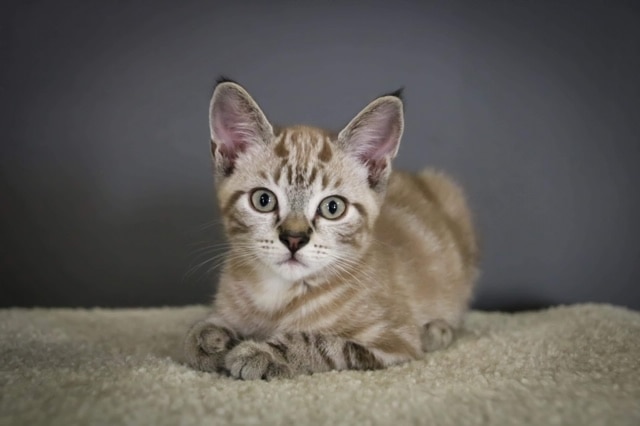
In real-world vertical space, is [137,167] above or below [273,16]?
below

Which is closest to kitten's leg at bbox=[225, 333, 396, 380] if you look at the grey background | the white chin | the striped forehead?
the white chin

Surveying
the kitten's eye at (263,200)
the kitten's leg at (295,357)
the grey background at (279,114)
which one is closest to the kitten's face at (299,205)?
the kitten's eye at (263,200)

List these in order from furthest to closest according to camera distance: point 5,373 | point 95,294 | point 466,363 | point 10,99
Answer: point 95,294, point 10,99, point 466,363, point 5,373

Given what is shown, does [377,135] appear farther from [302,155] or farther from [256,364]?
[256,364]

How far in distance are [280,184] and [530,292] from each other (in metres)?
1.39

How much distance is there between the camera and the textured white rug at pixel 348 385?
2.87 ft

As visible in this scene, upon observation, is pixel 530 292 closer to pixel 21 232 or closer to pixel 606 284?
pixel 606 284

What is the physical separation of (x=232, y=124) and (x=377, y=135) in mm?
374

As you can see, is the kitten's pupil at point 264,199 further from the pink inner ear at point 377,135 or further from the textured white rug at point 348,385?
the textured white rug at point 348,385

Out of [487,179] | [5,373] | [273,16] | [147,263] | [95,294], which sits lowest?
[95,294]

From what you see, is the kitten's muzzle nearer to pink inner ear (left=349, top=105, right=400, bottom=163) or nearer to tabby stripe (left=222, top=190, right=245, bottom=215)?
tabby stripe (left=222, top=190, right=245, bottom=215)

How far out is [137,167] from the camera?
82.1 inches

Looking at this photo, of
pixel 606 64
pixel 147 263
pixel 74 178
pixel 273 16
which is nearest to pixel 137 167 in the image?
pixel 74 178

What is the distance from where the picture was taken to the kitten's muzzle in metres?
1.21
